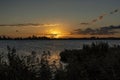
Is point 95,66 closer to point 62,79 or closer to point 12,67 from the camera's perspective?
point 62,79

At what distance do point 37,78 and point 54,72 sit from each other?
0.73 metres

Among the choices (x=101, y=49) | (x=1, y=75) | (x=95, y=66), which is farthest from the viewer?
(x=101, y=49)

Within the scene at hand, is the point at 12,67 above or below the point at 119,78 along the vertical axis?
above

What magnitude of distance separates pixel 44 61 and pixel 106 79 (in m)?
3.19

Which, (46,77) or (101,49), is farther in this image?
(101,49)

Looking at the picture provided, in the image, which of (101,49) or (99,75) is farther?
(101,49)

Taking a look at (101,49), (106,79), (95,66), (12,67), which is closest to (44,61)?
(12,67)

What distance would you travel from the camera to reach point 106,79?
1103cm

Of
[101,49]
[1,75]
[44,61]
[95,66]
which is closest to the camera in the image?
[1,75]

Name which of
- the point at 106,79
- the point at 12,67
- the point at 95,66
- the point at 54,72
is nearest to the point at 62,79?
the point at 54,72

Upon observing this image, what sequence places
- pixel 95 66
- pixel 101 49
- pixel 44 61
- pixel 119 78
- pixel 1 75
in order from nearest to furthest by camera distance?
pixel 1 75, pixel 44 61, pixel 119 78, pixel 95 66, pixel 101 49

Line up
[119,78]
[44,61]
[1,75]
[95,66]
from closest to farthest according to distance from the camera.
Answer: [1,75], [44,61], [119,78], [95,66]

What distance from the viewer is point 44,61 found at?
29.5 feet

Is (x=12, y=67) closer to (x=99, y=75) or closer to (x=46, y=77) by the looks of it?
(x=46, y=77)
